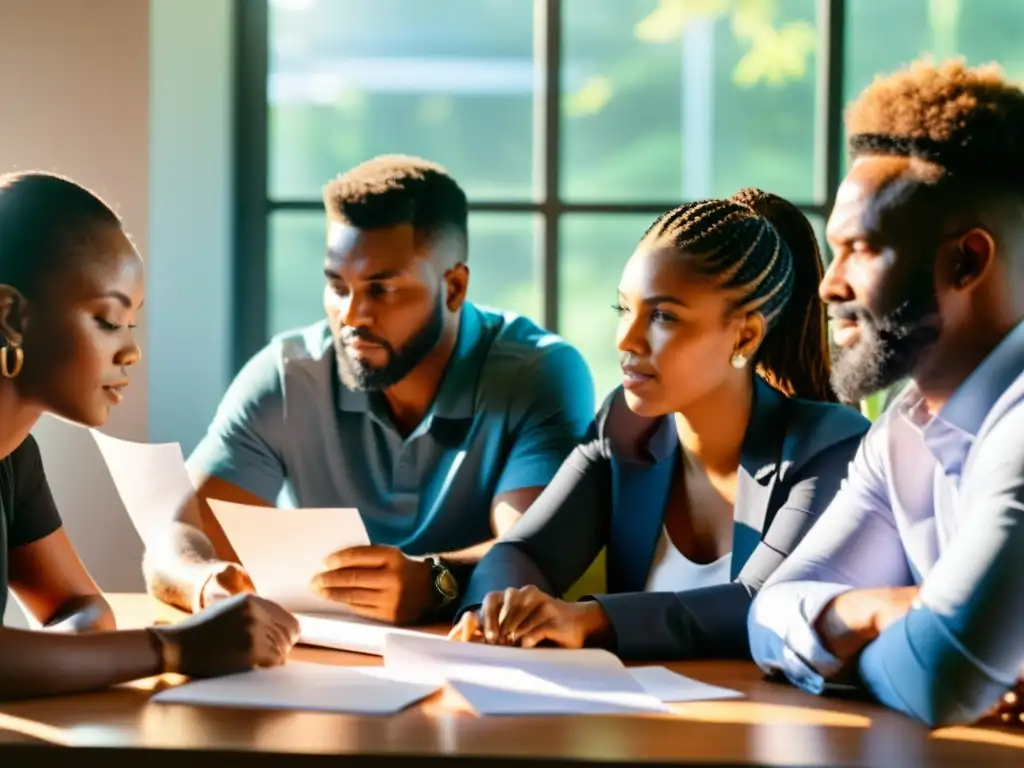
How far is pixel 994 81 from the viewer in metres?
1.45

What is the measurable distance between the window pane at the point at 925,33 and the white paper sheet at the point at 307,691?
2.27 meters

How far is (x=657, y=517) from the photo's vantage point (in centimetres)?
187

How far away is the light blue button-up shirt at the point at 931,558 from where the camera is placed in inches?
48.4

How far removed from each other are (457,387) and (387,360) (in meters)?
0.15

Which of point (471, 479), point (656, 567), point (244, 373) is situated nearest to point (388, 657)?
point (656, 567)

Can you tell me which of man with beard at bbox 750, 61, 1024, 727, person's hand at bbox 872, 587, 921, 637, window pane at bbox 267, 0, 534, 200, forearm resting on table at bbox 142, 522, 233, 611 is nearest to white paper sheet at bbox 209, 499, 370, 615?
forearm resting on table at bbox 142, 522, 233, 611

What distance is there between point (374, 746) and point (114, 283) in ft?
2.17

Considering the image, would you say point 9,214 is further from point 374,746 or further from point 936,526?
point 936,526

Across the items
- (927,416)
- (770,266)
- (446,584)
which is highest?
(770,266)

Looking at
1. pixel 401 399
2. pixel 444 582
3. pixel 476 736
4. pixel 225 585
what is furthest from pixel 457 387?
pixel 476 736

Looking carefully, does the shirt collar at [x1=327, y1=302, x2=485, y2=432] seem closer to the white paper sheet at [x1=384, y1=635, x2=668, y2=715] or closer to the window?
the window

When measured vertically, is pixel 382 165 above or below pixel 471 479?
above

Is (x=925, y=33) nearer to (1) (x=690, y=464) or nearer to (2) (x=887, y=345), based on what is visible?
(1) (x=690, y=464)

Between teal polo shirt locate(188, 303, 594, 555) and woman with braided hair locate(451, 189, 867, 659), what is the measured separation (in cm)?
41
